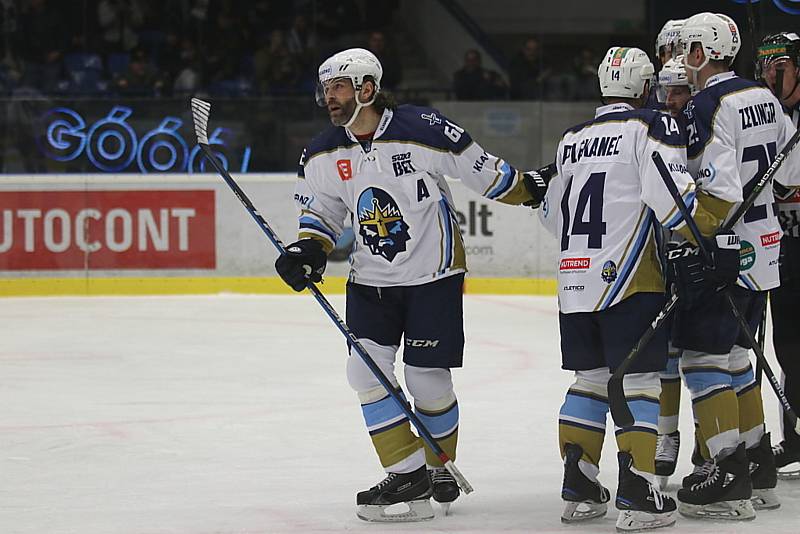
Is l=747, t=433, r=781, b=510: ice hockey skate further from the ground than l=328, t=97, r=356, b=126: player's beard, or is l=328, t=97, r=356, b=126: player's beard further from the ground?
l=328, t=97, r=356, b=126: player's beard

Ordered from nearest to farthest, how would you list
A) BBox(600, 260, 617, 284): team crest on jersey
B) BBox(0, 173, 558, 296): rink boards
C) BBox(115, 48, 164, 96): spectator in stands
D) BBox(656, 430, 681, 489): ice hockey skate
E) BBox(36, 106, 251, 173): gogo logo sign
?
BBox(600, 260, 617, 284): team crest on jersey
BBox(656, 430, 681, 489): ice hockey skate
BBox(0, 173, 558, 296): rink boards
BBox(36, 106, 251, 173): gogo logo sign
BBox(115, 48, 164, 96): spectator in stands

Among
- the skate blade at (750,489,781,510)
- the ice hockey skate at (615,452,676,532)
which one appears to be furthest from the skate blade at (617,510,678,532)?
the skate blade at (750,489,781,510)

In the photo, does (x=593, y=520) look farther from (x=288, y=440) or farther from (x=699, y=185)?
(x=288, y=440)

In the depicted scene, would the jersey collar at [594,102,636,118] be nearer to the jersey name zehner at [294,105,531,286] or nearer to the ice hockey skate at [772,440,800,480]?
the jersey name zehner at [294,105,531,286]

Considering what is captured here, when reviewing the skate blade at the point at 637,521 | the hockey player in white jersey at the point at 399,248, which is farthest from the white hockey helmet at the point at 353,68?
the skate blade at the point at 637,521

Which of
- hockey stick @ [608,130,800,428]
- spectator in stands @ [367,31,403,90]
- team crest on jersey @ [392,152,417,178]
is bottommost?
hockey stick @ [608,130,800,428]

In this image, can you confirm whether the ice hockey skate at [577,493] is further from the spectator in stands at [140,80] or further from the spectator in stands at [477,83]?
the spectator in stands at [140,80]

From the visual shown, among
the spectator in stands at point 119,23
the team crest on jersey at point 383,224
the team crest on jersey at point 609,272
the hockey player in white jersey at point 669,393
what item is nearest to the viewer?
the team crest on jersey at point 609,272

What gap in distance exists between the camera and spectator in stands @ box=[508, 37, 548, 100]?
10.3 meters

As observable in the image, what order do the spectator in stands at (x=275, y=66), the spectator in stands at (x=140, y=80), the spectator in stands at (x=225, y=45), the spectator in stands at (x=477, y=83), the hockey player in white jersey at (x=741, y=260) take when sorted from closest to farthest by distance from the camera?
1. the hockey player in white jersey at (x=741, y=260)
2. the spectator in stands at (x=477, y=83)
3. the spectator in stands at (x=140, y=80)
4. the spectator in stands at (x=275, y=66)
5. the spectator in stands at (x=225, y=45)

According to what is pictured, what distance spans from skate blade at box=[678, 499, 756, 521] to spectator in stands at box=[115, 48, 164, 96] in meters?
7.56

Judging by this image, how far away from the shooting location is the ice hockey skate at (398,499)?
142 inches

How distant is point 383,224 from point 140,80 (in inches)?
292

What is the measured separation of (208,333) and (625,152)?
4.53 m
